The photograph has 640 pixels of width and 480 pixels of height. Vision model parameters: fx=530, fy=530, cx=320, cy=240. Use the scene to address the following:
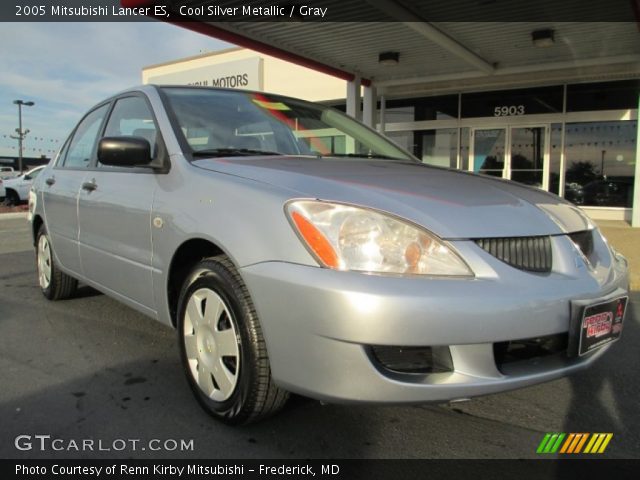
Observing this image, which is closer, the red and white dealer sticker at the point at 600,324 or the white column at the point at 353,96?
the red and white dealer sticker at the point at 600,324

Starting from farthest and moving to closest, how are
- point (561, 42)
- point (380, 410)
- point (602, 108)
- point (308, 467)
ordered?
1. point (602, 108)
2. point (561, 42)
3. point (380, 410)
4. point (308, 467)

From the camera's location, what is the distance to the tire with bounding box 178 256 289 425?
216cm

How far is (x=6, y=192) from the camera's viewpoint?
19.0 m

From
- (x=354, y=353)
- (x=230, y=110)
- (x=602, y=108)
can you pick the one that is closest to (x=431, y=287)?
(x=354, y=353)

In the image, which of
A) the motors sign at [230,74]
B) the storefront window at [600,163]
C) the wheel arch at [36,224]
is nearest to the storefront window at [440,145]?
the storefront window at [600,163]

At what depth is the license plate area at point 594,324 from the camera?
6.75 ft

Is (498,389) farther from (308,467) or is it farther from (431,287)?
(308,467)

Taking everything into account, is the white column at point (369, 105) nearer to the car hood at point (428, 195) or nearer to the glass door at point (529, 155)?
the glass door at point (529, 155)

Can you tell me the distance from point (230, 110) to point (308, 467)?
6.76ft

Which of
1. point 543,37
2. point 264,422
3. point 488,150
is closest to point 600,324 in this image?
point 264,422

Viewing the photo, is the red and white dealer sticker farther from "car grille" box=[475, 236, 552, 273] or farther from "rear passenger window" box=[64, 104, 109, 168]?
"rear passenger window" box=[64, 104, 109, 168]

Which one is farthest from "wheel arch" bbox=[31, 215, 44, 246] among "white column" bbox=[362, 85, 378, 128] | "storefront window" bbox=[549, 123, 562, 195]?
"storefront window" bbox=[549, 123, 562, 195]

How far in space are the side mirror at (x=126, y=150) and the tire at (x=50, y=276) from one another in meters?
2.13

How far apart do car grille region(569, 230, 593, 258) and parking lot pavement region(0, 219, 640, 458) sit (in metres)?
0.83
